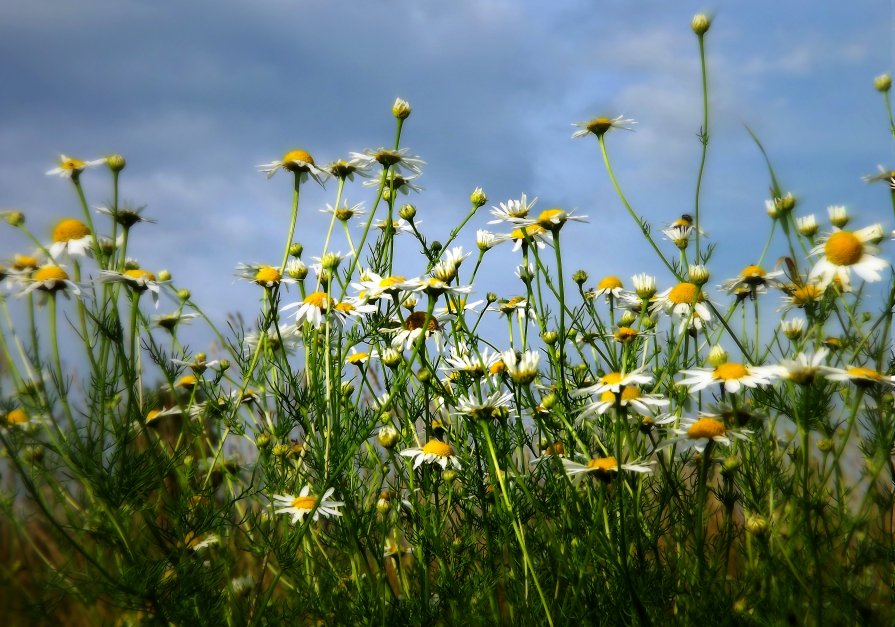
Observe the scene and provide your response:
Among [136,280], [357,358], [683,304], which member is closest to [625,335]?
[683,304]

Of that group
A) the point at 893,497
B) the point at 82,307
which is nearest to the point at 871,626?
the point at 893,497

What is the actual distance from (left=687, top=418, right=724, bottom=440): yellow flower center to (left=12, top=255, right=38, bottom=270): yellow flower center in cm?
193

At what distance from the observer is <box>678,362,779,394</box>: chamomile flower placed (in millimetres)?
2025

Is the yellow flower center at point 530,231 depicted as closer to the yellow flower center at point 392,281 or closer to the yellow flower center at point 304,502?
the yellow flower center at point 392,281

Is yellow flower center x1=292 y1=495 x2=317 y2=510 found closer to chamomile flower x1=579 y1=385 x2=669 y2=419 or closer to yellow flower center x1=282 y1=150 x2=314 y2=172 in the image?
chamomile flower x1=579 y1=385 x2=669 y2=419

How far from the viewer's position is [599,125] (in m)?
2.95

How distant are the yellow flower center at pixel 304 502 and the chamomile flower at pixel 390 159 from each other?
1.18 meters

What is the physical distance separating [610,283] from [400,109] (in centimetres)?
113

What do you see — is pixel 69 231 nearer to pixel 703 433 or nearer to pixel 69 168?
pixel 69 168

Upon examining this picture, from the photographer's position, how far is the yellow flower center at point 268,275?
7.88 ft

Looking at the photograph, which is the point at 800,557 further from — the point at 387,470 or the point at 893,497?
the point at 387,470

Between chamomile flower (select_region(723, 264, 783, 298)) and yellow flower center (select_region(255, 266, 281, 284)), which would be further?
chamomile flower (select_region(723, 264, 783, 298))

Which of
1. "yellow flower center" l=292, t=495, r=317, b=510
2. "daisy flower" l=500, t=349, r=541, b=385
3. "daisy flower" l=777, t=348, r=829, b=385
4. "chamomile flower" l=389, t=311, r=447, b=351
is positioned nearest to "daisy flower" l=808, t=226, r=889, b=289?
"daisy flower" l=777, t=348, r=829, b=385

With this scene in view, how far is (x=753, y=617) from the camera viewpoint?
2.07 meters
